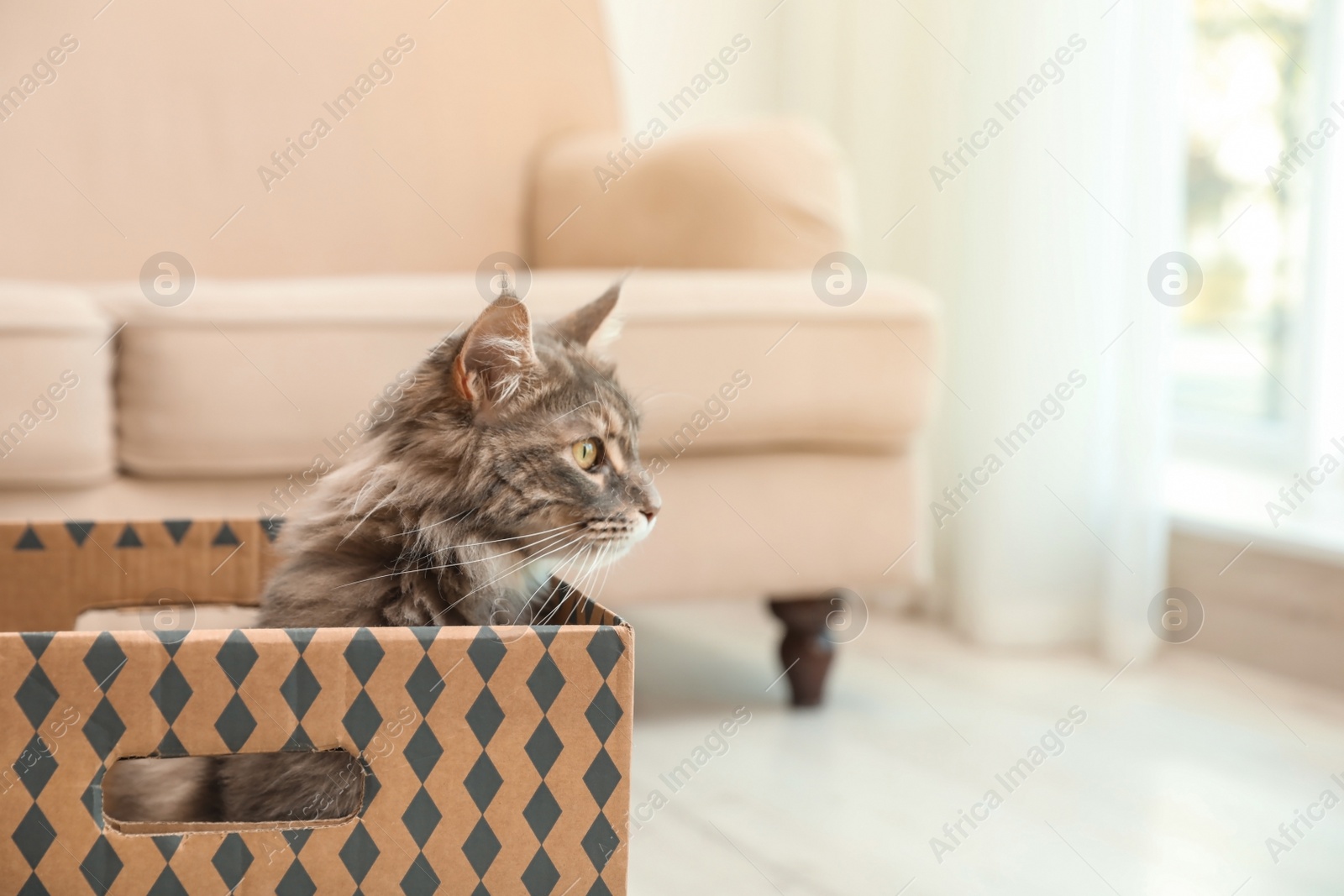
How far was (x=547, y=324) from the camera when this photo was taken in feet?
3.50

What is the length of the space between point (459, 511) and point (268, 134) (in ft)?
4.70

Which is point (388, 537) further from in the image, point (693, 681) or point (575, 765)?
point (693, 681)

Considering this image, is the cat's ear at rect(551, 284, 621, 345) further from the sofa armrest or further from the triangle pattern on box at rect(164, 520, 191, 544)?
the sofa armrest

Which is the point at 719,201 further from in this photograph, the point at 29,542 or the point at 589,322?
the point at 29,542

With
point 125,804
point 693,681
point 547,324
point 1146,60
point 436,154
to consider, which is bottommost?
point 693,681

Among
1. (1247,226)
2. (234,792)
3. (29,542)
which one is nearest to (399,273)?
(29,542)

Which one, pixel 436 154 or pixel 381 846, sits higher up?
pixel 436 154

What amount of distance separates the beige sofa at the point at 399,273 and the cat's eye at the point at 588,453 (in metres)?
0.46

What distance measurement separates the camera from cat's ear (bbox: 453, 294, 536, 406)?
0.83 metres

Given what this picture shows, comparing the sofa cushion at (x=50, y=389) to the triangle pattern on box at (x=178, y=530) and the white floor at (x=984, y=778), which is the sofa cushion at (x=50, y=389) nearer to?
the triangle pattern on box at (x=178, y=530)

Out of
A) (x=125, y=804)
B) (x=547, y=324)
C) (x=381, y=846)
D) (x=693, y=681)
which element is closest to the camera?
(x=381, y=846)

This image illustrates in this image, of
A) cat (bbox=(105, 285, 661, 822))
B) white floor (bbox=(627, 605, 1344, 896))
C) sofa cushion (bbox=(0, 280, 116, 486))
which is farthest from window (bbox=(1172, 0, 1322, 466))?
sofa cushion (bbox=(0, 280, 116, 486))

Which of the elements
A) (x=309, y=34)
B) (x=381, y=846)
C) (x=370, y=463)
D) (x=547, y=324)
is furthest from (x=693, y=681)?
(x=309, y=34)

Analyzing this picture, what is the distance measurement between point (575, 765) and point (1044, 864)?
0.67 meters
